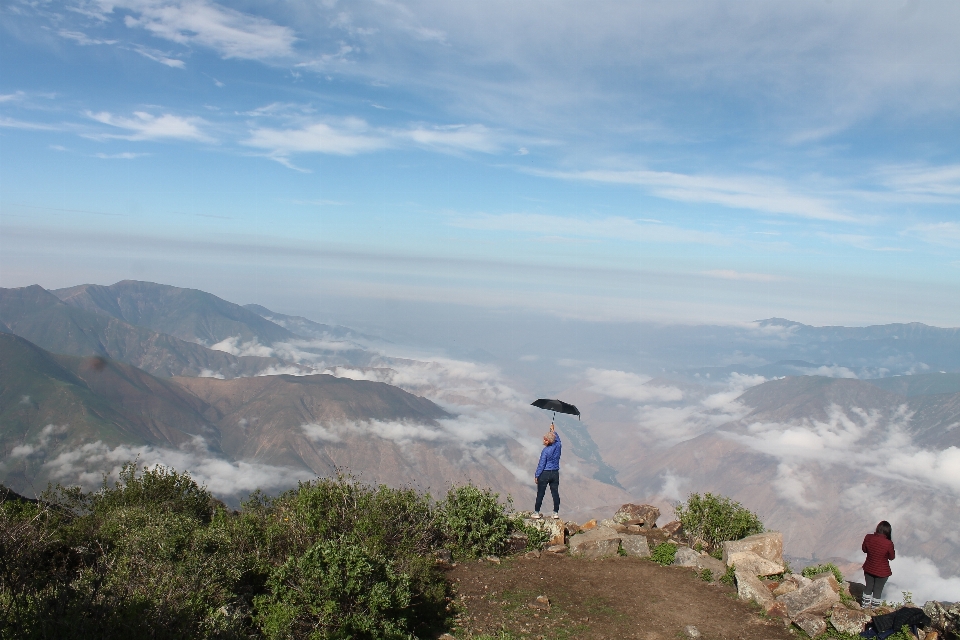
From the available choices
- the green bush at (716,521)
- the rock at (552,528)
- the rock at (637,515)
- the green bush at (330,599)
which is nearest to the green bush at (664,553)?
the green bush at (716,521)

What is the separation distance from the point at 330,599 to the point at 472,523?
17.3 feet

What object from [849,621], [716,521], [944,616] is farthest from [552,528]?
[944,616]

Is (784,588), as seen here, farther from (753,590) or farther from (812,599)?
(812,599)

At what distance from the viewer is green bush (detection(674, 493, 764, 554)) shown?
1352cm

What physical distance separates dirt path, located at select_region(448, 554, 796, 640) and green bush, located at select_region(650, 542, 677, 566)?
24cm

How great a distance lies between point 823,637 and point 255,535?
31.8ft

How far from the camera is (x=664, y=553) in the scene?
495 inches

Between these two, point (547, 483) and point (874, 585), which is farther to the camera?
point (547, 483)

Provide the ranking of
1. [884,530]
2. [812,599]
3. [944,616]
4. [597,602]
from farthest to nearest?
[884,530], [597,602], [812,599], [944,616]

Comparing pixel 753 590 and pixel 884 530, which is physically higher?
pixel 884 530

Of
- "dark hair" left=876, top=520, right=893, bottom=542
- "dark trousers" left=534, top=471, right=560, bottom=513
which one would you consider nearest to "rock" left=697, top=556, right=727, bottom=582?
"dark hair" left=876, top=520, right=893, bottom=542

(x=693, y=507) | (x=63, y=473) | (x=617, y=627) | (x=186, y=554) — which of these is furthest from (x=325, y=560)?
(x=63, y=473)

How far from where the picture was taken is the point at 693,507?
46.6 ft

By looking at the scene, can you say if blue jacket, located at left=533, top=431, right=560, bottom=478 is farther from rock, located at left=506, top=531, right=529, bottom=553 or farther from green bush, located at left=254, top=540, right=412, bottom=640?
green bush, located at left=254, top=540, right=412, bottom=640
